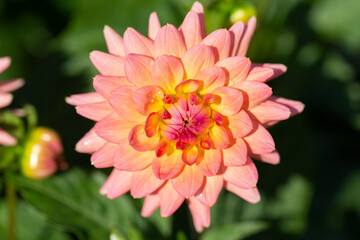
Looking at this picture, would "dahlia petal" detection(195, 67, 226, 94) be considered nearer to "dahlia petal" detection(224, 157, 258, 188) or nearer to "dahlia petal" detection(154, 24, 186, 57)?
"dahlia petal" detection(154, 24, 186, 57)

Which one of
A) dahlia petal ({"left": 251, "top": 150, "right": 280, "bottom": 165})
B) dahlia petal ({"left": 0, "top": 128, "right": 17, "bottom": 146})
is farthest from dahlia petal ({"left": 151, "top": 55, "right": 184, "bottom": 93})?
dahlia petal ({"left": 0, "top": 128, "right": 17, "bottom": 146})

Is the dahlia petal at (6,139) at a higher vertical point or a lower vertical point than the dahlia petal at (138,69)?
lower

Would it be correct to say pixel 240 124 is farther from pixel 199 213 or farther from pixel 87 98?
pixel 87 98

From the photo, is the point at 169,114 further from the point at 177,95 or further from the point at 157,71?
the point at 157,71

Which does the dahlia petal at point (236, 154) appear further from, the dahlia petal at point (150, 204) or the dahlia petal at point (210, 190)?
the dahlia petal at point (150, 204)

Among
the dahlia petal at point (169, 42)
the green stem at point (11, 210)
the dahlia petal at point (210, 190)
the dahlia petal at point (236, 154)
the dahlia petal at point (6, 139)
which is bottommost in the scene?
the green stem at point (11, 210)

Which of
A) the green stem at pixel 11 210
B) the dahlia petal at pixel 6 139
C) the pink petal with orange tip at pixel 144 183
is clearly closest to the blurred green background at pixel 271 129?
the green stem at pixel 11 210

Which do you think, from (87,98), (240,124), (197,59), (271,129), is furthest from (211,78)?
(271,129)
